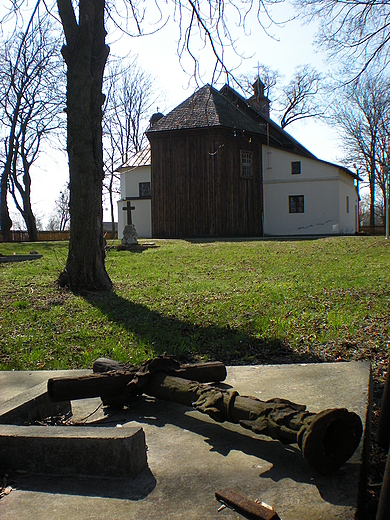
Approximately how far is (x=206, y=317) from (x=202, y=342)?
1078 millimetres

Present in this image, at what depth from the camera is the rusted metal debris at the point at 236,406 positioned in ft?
7.77

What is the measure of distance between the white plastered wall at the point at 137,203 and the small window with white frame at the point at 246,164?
8144 mm

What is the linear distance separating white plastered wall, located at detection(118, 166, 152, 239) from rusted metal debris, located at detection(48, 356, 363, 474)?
32.8 metres

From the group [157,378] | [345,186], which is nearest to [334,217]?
[345,186]

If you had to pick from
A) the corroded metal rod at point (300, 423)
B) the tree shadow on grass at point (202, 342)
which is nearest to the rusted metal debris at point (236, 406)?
the corroded metal rod at point (300, 423)

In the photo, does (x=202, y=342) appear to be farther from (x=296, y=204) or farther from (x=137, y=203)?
(x=137, y=203)

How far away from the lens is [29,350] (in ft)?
20.2

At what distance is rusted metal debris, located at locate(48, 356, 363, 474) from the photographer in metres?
2.37

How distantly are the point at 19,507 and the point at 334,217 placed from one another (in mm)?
33536

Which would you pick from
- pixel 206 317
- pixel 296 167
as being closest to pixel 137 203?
pixel 296 167

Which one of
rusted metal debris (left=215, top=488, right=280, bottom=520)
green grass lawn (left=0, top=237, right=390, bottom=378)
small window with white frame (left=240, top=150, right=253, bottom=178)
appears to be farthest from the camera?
small window with white frame (left=240, top=150, right=253, bottom=178)

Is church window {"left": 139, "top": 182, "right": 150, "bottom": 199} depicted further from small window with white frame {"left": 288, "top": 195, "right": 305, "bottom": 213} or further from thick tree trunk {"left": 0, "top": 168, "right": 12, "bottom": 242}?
thick tree trunk {"left": 0, "top": 168, "right": 12, "bottom": 242}

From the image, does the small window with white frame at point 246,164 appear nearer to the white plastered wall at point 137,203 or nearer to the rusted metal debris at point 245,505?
the white plastered wall at point 137,203

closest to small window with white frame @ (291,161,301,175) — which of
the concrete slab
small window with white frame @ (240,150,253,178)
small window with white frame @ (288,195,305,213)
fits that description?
small window with white frame @ (288,195,305,213)
